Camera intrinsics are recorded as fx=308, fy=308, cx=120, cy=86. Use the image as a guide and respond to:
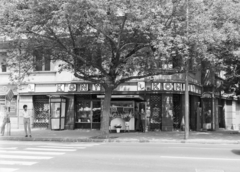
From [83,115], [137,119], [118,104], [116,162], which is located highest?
[118,104]

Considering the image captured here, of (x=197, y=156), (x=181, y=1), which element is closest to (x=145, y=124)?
(x=181, y=1)

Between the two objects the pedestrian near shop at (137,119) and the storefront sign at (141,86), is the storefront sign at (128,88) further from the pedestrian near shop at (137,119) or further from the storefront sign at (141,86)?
the pedestrian near shop at (137,119)

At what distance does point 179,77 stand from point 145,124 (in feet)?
14.0

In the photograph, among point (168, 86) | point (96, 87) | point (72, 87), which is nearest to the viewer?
point (168, 86)

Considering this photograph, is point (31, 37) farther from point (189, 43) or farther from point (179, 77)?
point (179, 77)

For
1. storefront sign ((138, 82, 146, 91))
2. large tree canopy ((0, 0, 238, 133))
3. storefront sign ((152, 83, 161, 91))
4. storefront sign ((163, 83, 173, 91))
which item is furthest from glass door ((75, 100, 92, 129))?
A: large tree canopy ((0, 0, 238, 133))

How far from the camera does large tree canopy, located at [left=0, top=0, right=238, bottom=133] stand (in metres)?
13.7

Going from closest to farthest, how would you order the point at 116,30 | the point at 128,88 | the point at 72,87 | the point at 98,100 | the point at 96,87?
1. the point at 116,30
2. the point at 128,88
3. the point at 96,87
4. the point at 72,87
5. the point at 98,100

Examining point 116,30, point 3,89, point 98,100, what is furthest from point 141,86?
point 3,89

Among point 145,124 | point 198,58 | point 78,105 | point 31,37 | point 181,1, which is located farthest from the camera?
point 78,105

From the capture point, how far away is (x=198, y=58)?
15734mm

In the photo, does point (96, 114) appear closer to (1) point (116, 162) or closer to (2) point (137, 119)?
(2) point (137, 119)

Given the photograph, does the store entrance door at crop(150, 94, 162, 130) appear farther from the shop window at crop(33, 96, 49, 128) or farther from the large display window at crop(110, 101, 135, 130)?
the shop window at crop(33, 96, 49, 128)

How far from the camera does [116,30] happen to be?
50.3 ft
